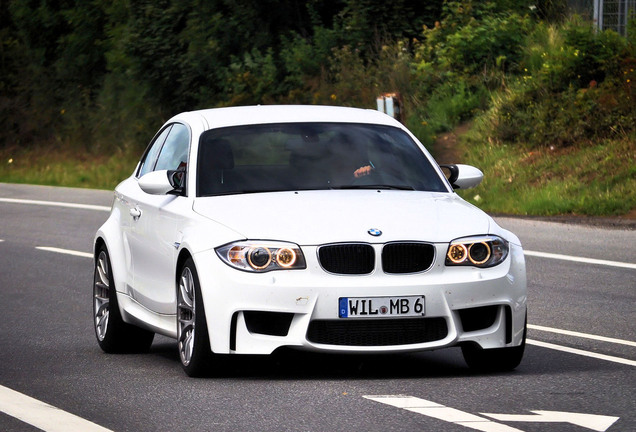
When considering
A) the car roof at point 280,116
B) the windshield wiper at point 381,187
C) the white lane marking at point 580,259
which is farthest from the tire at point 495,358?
the white lane marking at point 580,259

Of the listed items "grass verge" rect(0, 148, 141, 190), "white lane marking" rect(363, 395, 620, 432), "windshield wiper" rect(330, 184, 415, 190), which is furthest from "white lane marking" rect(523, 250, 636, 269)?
"grass verge" rect(0, 148, 141, 190)

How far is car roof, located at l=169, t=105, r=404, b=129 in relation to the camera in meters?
9.47

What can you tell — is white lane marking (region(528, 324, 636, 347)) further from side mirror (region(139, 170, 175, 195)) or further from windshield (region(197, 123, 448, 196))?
side mirror (region(139, 170, 175, 195))

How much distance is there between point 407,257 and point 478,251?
0.41 meters

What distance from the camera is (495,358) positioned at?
8383 millimetres

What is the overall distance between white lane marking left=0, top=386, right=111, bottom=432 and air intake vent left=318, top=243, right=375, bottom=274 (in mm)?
1608

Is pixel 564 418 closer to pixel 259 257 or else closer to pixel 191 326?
pixel 259 257

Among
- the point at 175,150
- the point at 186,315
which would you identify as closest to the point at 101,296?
the point at 175,150

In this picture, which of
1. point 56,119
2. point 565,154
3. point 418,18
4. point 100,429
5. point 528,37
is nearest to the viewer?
point 100,429

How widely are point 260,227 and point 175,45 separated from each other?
2667 centimetres

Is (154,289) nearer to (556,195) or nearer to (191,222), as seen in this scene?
(191,222)

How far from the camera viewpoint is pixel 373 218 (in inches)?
318

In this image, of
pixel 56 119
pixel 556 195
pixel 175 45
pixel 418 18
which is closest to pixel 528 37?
pixel 418 18

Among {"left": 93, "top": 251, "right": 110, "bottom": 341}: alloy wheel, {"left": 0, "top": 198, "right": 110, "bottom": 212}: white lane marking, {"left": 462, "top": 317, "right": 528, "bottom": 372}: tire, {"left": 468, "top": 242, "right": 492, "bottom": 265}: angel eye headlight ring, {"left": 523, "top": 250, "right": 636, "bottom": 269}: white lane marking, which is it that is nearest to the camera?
{"left": 468, "top": 242, "right": 492, "bottom": 265}: angel eye headlight ring
